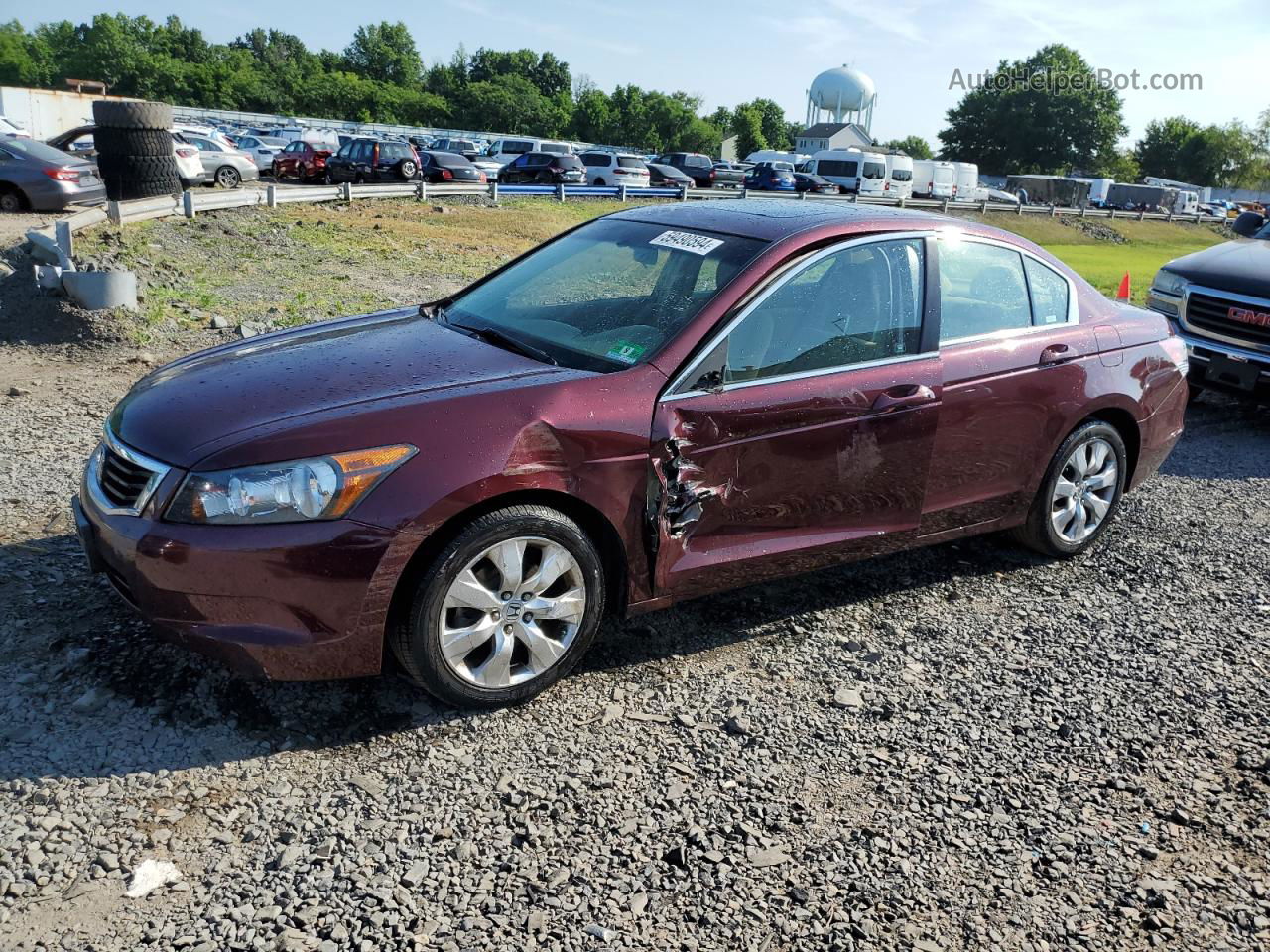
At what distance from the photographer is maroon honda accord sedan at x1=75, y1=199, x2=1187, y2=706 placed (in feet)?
10.6

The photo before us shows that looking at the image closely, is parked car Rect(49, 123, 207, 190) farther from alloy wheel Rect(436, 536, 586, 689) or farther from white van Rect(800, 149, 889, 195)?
white van Rect(800, 149, 889, 195)

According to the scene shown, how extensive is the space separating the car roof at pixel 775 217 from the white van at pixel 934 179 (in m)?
49.3

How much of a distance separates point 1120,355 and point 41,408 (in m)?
6.73

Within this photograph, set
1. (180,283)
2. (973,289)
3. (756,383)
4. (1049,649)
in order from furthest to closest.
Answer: (180,283) < (973,289) < (1049,649) < (756,383)

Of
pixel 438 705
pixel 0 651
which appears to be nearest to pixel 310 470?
pixel 438 705

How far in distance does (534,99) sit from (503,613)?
95.8 metres

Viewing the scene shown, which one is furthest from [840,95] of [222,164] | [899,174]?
[222,164]

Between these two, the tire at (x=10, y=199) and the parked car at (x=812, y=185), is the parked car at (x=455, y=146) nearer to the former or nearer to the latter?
the parked car at (x=812, y=185)

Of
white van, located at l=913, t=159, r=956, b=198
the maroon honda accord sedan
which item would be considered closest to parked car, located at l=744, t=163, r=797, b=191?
white van, located at l=913, t=159, r=956, b=198

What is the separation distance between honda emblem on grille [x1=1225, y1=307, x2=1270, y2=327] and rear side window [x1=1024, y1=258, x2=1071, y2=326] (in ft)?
13.9

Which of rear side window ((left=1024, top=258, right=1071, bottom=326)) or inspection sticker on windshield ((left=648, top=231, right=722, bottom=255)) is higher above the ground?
inspection sticker on windshield ((left=648, top=231, right=722, bottom=255))

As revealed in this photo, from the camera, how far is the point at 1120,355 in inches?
207

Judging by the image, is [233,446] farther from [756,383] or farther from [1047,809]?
[1047,809]

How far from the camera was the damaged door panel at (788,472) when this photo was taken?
378 centimetres
